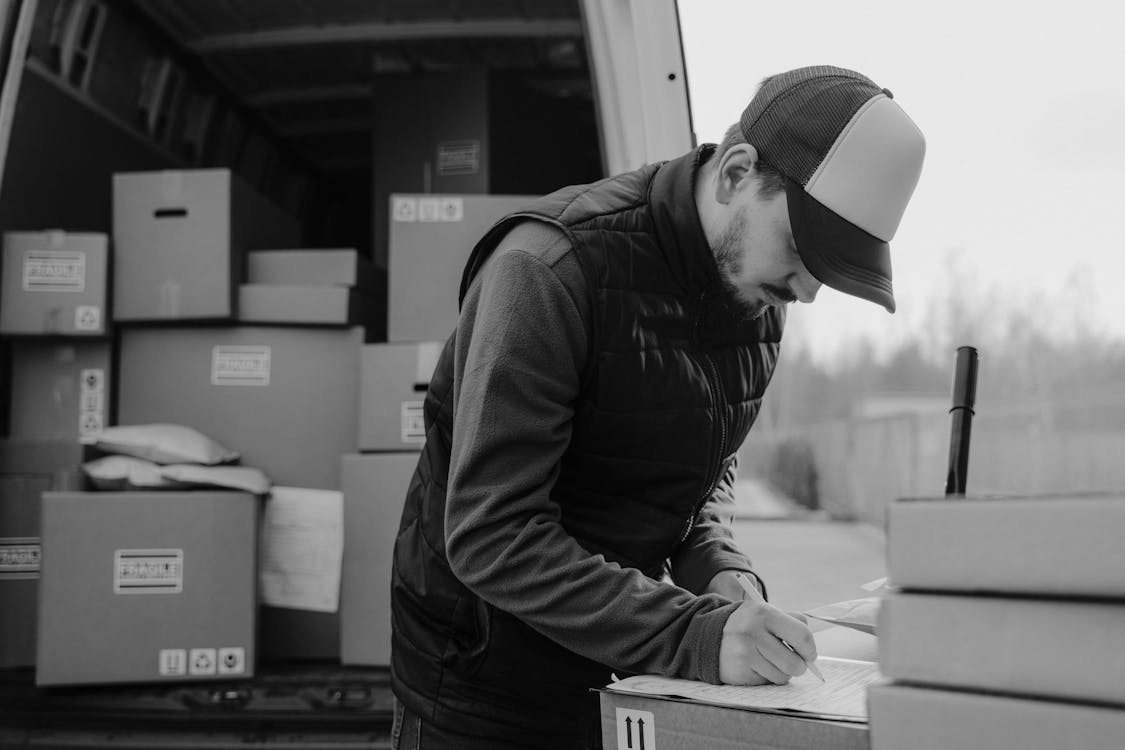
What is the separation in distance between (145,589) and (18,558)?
303 millimetres

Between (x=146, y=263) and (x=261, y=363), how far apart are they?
0.33 metres

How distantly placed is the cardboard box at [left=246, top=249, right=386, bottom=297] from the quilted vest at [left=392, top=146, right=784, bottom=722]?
115cm

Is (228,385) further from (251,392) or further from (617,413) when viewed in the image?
(617,413)

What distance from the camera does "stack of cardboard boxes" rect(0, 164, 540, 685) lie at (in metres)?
1.93

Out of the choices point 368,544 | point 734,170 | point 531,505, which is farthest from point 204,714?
point 734,170

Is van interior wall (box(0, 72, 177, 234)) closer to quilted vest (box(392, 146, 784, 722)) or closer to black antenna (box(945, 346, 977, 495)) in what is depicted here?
quilted vest (box(392, 146, 784, 722))

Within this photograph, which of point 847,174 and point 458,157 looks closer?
point 847,174

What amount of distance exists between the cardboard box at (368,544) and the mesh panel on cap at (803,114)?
1.24 meters

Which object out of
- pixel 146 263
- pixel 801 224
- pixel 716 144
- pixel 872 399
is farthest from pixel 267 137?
pixel 872 399

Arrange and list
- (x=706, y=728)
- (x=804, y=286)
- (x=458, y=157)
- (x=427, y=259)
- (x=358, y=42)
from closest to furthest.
Result: (x=706, y=728) → (x=804, y=286) → (x=427, y=259) → (x=458, y=157) → (x=358, y=42)

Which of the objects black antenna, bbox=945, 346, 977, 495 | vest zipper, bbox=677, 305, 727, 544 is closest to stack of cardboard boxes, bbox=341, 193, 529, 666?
vest zipper, bbox=677, 305, 727, 544

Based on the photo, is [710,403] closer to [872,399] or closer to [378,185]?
[378,185]

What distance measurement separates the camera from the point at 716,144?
45.8 inches

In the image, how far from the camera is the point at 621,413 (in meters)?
1.07
